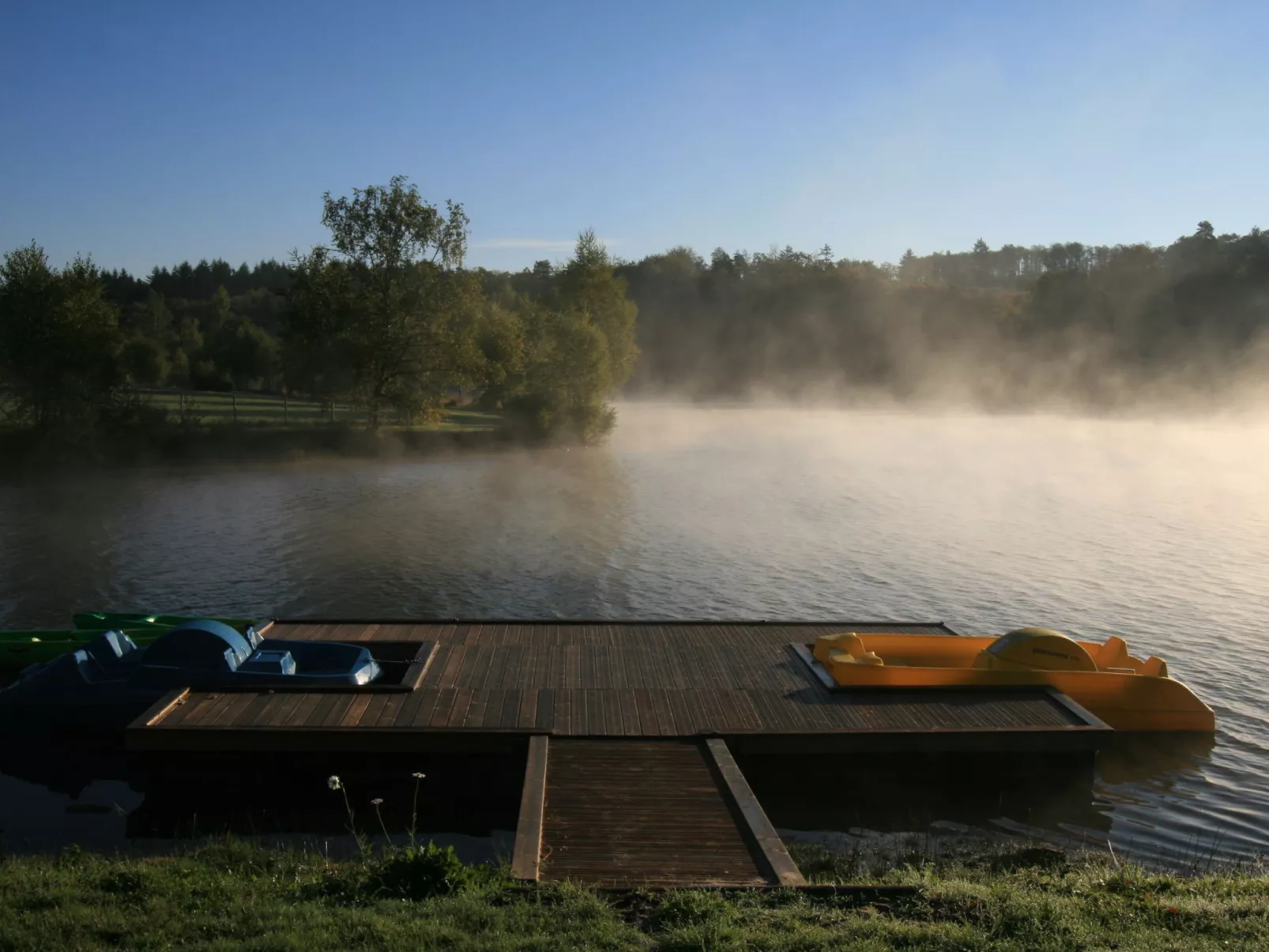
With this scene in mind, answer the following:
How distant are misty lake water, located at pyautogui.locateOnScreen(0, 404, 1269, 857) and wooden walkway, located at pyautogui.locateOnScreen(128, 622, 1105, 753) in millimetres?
1331

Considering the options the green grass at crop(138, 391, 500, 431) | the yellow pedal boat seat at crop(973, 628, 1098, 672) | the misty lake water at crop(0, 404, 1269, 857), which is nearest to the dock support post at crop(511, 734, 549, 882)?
the misty lake water at crop(0, 404, 1269, 857)

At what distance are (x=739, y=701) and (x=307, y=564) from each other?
14.8 metres

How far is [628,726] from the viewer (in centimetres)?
1191

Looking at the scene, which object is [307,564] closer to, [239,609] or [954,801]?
[239,609]

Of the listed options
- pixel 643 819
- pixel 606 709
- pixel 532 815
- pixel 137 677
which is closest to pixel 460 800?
pixel 606 709

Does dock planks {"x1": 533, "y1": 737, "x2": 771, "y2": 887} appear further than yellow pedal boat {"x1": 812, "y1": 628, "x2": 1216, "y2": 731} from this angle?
No

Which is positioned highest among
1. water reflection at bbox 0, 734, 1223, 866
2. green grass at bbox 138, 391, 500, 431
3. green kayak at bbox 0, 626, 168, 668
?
green grass at bbox 138, 391, 500, 431

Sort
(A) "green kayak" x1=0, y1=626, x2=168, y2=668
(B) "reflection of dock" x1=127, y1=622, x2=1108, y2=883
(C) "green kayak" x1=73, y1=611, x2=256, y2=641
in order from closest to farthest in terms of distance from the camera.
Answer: (B) "reflection of dock" x1=127, y1=622, x2=1108, y2=883
(A) "green kayak" x1=0, y1=626, x2=168, y2=668
(C) "green kayak" x1=73, y1=611, x2=256, y2=641

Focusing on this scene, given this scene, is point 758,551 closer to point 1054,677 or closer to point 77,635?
point 1054,677

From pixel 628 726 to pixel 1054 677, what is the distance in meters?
6.18

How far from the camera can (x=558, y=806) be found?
9.74 metres

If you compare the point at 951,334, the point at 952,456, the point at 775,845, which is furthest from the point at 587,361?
the point at 951,334

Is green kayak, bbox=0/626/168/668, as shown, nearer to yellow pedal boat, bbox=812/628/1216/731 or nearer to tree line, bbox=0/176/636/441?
yellow pedal boat, bbox=812/628/1216/731

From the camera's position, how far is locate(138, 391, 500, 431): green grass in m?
47.2
